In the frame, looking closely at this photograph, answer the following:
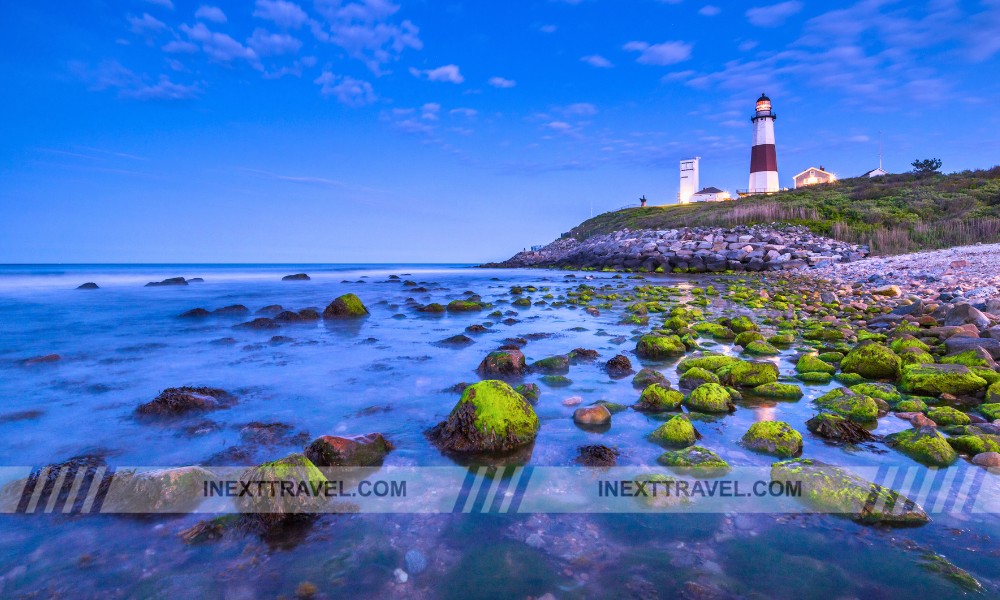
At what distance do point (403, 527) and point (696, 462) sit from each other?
89.5 inches

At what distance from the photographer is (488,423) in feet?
13.9

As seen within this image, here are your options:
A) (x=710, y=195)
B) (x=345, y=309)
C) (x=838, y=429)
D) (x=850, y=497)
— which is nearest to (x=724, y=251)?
(x=345, y=309)

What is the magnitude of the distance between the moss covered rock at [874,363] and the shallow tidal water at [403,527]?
2.51 feet

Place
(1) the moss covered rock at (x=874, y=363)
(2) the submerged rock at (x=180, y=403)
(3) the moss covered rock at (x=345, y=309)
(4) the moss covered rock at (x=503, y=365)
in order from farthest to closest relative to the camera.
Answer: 1. (3) the moss covered rock at (x=345, y=309)
2. (4) the moss covered rock at (x=503, y=365)
3. (1) the moss covered rock at (x=874, y=363)
4. (2) the submerged rock at (x=180, y=403)

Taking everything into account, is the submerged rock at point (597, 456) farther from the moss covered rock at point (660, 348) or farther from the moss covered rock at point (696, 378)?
the moss covered rock at point (660, 348)

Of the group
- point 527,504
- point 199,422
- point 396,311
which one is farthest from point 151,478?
point 396,311

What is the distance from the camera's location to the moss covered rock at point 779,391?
17.6 ft

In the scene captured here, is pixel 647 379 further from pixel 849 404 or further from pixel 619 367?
pixel 849 404

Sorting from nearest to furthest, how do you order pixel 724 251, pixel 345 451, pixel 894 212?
1. pixel 345 451
2. pixel 724 251
3. pixel 894 212

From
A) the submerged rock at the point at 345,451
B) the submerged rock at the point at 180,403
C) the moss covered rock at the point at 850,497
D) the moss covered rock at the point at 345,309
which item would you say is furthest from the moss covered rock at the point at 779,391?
the moss covered rock at the point at 345,309

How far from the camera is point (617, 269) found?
115 feet

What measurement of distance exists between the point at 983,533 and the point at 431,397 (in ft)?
15.4

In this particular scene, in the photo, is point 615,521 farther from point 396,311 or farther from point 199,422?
point 396,311

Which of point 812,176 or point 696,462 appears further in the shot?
point 812,176
